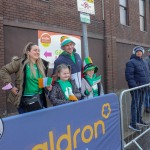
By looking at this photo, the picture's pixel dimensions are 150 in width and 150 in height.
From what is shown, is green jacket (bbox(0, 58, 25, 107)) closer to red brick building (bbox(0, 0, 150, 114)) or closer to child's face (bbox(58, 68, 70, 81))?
child's face (bbox(58, 68, 70, 81))

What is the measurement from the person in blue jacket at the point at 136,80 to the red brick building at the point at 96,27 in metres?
2.91

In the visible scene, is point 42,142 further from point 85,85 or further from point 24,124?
point 85,85

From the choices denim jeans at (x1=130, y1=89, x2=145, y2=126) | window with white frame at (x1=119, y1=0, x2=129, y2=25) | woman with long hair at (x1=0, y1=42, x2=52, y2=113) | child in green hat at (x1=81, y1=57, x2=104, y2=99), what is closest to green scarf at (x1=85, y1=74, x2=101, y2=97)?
child in green hat at (x1=81, y1=57, x2=104, y2=99)

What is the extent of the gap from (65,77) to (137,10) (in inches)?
457

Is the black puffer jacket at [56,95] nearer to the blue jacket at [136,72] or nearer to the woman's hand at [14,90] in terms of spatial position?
the woman's hand at [14,90]

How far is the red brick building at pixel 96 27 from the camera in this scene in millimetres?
7250

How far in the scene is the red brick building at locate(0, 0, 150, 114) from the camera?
23.8 feet

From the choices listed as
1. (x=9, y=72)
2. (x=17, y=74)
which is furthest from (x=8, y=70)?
(x=17, y=74)

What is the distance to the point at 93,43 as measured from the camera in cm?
1104

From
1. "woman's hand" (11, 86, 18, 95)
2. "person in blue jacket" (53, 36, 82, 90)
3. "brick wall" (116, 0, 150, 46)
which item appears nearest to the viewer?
"woman's hand" (11, 86, 18, 95)

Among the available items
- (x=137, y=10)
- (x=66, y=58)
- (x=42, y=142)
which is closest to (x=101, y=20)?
(x=137, y=10)

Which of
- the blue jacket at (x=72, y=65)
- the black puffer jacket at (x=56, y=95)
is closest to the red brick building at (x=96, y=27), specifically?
the blue jacket at (x=72, y=65)

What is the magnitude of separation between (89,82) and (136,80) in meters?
1.81

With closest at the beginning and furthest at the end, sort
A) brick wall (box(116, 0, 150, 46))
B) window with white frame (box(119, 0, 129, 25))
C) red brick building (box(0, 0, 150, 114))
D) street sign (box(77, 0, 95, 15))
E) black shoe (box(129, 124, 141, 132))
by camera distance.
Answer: street sign (box(77, 0, 95, 15)) → black shoe (box(129, 124, 141, 132)) → red brick building (box(0, 0, 150, 114)) → brick wall (box(116, 0, 150, 46)) → window with white frame (box(119, 0, 129, 25))
